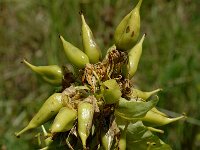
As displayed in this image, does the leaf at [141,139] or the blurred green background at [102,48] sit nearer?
the leaf at [141,139]

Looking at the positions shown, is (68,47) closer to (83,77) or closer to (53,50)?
(83,77)

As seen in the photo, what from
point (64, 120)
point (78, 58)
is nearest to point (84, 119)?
point (64, 120)

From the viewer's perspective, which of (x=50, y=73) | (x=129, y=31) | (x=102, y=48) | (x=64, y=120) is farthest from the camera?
(x=102, y=48)

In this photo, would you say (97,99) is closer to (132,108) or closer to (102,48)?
(132,108)

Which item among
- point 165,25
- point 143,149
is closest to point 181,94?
point 165,25

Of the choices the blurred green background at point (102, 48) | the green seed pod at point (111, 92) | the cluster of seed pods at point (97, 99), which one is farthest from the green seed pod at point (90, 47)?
the blurred green background at point (102, 48)

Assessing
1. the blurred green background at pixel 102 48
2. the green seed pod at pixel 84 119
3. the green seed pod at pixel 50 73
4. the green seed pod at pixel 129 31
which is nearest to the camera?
the green seed pod at pixel 84 119

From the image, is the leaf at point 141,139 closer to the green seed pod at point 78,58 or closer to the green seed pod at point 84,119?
the green seed pod at point 84,119
